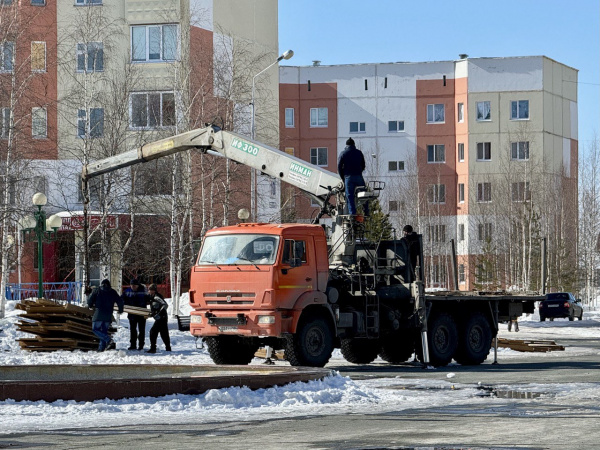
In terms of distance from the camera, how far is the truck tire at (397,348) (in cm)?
2597

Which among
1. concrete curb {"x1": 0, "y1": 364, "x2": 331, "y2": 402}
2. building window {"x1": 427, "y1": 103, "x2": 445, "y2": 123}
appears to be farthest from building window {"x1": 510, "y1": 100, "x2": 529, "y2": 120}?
concrete curb {"x1": 0, "y1": 364, "x2": 331, "y2": 402}

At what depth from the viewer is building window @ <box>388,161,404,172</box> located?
86812mm

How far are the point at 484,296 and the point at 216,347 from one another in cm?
605

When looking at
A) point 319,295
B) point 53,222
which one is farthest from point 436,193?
point 319,295

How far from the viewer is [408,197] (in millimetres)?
85625

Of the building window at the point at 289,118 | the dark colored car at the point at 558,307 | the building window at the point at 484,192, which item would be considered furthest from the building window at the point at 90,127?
the building window at the point at 484,192

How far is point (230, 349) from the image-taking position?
24219 millimetres

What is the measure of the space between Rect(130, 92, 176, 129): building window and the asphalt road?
29.9m

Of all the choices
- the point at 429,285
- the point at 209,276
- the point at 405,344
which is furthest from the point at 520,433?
the point at 429,285

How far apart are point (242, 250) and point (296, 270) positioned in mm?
1060

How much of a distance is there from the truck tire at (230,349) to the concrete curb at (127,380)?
4657mm

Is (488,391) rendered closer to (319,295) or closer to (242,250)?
(319,295)

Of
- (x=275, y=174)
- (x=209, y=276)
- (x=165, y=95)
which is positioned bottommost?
(x=209, y=276)

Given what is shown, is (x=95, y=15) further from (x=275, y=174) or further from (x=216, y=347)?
(x=216, y=347)
